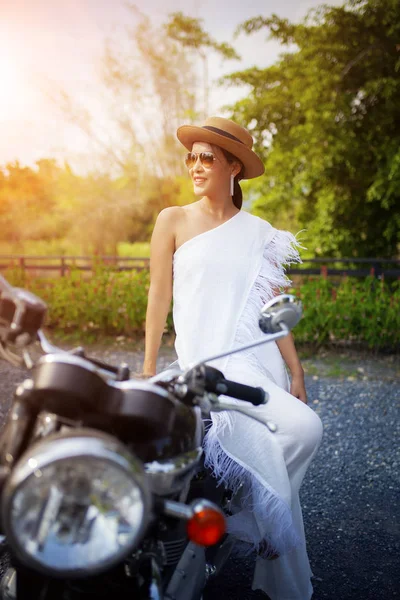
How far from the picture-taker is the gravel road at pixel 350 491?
2441mm

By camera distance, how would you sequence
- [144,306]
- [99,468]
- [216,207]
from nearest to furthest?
[99,468] < [216,207] < [144,306]

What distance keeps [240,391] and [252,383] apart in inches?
25.9

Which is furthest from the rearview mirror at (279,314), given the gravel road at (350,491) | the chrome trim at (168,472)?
the gravel road at (350,491)

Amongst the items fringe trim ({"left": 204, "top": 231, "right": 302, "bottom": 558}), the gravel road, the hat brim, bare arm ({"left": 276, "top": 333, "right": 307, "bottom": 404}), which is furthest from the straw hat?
the gravel road

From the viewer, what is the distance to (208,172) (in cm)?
240

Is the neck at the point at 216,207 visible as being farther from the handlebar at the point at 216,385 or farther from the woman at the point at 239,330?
the handlebar at the point at 216,385

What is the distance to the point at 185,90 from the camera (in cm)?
1593

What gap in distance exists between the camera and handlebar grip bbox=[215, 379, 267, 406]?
4.29ft

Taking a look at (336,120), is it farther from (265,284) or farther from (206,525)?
(206,525)

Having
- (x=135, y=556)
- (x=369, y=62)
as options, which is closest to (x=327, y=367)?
(x=135, y=556)

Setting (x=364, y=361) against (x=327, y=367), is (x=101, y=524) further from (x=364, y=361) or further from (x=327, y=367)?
(x=364, y=361)

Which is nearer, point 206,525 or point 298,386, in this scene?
point 206,525

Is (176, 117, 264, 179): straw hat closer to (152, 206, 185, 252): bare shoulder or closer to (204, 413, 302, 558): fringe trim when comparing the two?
(152, 206, 185, 252): bare shoulder

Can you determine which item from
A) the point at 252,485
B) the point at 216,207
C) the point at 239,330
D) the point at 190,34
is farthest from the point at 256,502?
the point at 190,34
